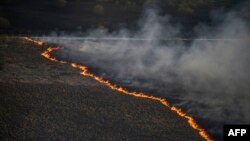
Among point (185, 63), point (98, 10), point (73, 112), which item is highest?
point (98, 10)

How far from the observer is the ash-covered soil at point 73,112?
6.29 meters

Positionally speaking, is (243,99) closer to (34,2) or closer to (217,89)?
(217,89)

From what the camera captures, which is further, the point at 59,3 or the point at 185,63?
the point at 59,3

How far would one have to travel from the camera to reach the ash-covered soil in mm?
6293

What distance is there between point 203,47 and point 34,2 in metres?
9.46
